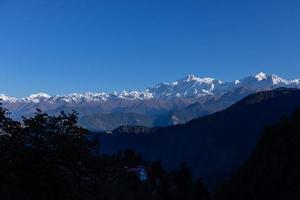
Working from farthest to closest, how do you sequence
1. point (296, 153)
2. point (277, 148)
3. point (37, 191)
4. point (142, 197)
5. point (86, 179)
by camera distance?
1. point (277, 148)
2. point (296, 153)
3. point (142, 197)
4. point (86, 179)
5. point (37, 191)

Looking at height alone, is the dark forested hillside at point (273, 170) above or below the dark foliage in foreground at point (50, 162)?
above

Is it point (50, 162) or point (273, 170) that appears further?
point (273, 170)

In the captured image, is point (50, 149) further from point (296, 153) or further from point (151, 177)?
point (151, 177)

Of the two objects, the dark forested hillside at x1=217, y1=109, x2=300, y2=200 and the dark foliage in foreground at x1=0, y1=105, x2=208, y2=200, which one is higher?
the dark forested hillside at x1=217, y1=109, x2=300, y2=200

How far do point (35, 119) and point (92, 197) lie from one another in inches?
112

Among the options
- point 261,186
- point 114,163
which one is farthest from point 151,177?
point 114,163

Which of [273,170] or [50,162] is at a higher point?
[273,170]

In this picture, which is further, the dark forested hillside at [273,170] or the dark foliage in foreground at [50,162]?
the dark forested hillside at [273,170]

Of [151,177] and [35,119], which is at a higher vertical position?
[151,177]

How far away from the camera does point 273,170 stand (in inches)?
4028

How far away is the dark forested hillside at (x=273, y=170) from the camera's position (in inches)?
3723

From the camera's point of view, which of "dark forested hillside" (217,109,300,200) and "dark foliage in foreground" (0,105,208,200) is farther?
"dark forested hillside" (217,109,300,200)

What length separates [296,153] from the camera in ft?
326

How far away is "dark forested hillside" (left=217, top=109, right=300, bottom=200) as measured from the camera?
94.6 m
